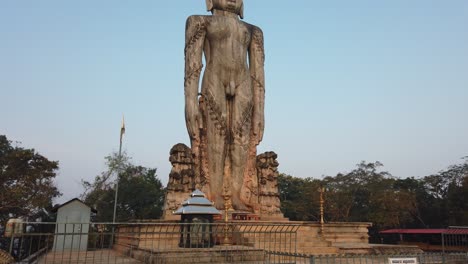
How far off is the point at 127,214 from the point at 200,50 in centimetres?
1947

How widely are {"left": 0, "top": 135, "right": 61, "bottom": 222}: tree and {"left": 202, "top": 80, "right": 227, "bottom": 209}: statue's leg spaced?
33.9 ft

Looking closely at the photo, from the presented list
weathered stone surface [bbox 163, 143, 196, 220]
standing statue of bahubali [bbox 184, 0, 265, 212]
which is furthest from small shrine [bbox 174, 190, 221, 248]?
standing statue of bahubali [bbox 184, 0, 265, 212]

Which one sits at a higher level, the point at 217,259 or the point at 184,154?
the point at 184,154

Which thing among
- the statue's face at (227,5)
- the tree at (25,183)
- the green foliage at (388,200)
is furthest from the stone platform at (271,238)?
the green foliage at (388,200)

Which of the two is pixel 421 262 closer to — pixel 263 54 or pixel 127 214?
pixel 263 54

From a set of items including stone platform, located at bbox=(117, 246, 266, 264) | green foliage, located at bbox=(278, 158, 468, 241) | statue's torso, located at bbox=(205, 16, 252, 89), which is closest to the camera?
stone platform, located at bbox=(117, 246, 266, 264)

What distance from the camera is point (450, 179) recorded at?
2958 centimetres

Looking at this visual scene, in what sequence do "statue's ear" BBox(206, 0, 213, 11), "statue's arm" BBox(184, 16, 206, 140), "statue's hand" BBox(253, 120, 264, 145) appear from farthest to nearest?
"statue's ear" BBox(206, 0, 213, 11)
"statue's hand" BBox(253, 120, 264, 145)
"statue's arm" BBox(184, 16, 206, 140)

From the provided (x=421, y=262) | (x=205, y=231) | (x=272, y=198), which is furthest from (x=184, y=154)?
(x=421, y=262)

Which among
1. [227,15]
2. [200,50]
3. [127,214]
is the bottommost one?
[127,214]

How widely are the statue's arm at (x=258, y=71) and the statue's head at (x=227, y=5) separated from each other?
33.2 inches

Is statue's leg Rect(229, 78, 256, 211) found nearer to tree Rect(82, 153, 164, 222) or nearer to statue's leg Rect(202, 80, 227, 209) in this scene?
statue's leg Rect(202, 80, 227, 209)

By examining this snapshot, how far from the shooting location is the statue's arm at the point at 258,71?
1282 centimetres

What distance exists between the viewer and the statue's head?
1274 cm
